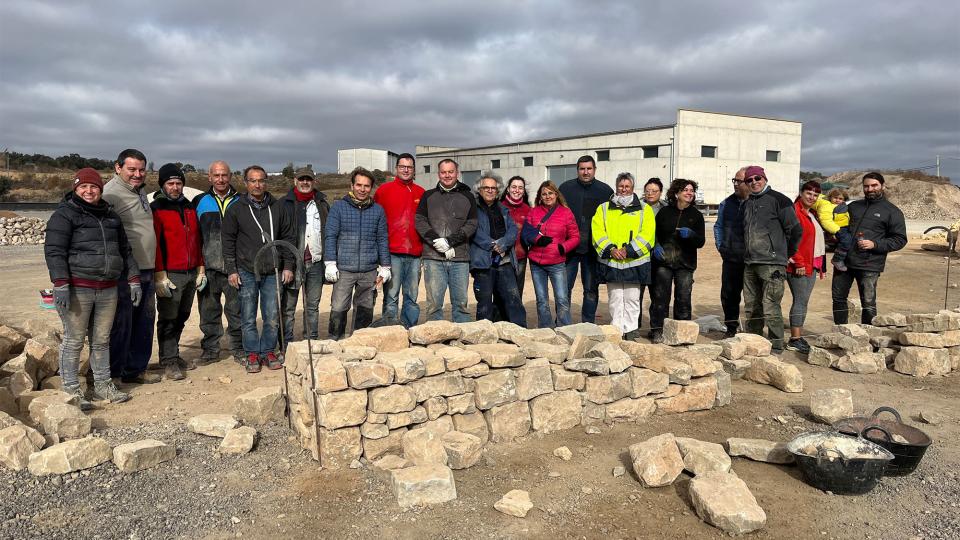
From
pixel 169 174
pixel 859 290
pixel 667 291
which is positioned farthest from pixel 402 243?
pixel 859 290

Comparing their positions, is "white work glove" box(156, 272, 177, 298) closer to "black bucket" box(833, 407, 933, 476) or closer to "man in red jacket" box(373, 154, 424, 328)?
"man in red jacket" box(373, 154, 424, 328)

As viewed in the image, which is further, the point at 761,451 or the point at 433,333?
the point at 433,333

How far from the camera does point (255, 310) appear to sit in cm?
657

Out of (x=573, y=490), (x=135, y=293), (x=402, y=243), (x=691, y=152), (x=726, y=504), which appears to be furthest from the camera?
(x=691, y=152)

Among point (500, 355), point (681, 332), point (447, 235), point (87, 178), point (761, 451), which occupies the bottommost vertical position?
point (761, 451)

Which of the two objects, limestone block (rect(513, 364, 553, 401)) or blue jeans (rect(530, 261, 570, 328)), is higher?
blue jeans (rect(530, 261, 570, 328))

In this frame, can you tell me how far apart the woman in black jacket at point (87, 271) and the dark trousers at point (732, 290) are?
7151 mm

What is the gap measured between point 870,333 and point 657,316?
2.59m

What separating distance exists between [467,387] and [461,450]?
0.62 m

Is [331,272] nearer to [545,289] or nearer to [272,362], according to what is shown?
[272,362]

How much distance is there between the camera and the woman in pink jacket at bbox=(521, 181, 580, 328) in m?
7.16

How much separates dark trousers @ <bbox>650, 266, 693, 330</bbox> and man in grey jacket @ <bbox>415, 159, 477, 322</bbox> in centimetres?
278

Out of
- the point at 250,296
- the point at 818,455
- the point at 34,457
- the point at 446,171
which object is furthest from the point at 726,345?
the point at 34,457

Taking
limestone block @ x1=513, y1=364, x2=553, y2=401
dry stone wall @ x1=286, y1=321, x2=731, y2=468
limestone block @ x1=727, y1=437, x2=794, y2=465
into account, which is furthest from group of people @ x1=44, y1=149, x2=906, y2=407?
limestone block @ x1=727, y1=437, x2=794, y2=465
